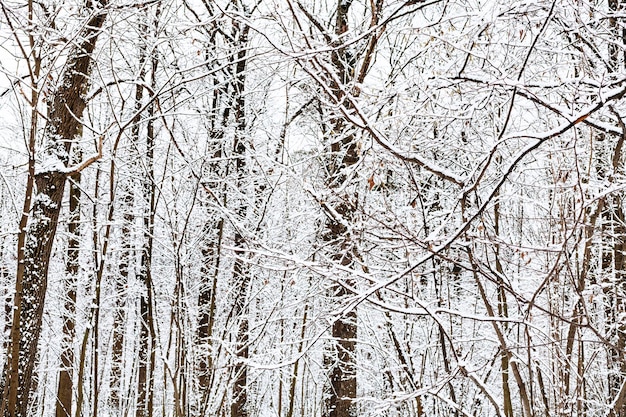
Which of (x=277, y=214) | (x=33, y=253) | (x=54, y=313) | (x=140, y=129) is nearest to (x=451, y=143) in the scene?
(x=33, y=253)

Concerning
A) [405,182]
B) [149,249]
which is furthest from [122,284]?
[405,182]

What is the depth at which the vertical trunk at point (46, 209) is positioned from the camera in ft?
14.8

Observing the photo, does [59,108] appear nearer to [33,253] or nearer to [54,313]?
[33,253]

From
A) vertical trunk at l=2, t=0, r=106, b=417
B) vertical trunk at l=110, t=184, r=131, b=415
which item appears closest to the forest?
vertical trunk at l=2, t=0, r=106, b=417

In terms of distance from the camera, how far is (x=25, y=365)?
451 cm

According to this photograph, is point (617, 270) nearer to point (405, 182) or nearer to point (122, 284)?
point (405, 182)

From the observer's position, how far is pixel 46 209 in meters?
4.94

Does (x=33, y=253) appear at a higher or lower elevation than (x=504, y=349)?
higher

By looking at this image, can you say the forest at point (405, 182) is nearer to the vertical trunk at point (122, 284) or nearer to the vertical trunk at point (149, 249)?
the vertical trunk at point (149, 249)

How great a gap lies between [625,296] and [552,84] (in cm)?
124

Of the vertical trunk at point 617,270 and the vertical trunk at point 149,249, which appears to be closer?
the vertical trunk at point 617,270

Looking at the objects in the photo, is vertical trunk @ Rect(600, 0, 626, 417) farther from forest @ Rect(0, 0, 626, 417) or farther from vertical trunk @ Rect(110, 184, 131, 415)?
vertical trunk @ Rect(110, 184, 131, 415)

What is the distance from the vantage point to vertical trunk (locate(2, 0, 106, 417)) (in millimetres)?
4512

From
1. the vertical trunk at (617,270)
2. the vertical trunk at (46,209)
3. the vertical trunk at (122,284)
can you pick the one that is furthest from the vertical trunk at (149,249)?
the vertical trunk at (617,270)
